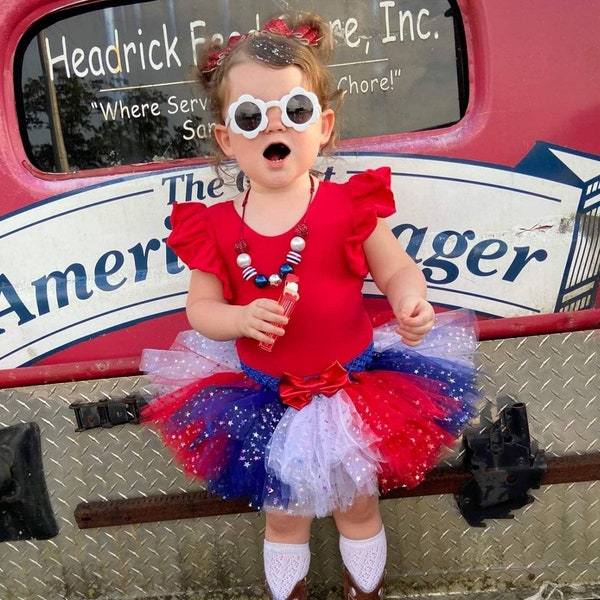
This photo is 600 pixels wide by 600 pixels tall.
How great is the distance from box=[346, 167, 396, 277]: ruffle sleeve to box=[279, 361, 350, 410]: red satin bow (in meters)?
0.22

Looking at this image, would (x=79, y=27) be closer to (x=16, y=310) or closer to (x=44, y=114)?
(x=44, y=114)

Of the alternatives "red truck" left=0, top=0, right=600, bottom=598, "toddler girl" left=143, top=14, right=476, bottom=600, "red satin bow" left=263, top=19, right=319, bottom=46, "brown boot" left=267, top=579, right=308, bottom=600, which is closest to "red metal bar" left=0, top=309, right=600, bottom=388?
"red truck" left=0, top=0, right=600, bottom=598

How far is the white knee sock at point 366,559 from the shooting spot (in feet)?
4.74

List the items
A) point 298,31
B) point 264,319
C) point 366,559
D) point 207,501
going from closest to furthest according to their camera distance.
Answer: point 264,319 → point 298,31 → point 366,559 → point 207,501

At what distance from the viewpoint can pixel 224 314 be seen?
4.13ft

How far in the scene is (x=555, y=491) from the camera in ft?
5.16

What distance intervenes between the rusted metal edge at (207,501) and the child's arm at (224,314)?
0.52 metres

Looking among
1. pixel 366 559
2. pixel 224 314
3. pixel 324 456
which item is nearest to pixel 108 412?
pixel 224 314

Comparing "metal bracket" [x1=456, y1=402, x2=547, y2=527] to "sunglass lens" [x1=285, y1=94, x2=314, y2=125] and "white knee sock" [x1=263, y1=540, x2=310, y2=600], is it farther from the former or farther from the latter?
"sunglass lens" [x1=285, y1=94, x2=314, y2=125]

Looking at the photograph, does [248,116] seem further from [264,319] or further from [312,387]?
[312,387]

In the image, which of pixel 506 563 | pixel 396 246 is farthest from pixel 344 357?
pixel 506 563

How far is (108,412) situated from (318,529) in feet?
2.10

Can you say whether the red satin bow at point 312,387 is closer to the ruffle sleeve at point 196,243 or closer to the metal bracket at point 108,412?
the ruffle sleeve at point 196,243

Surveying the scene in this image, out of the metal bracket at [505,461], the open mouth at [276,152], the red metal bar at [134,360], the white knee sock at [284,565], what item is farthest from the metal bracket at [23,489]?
the metal bracket at [505,461]
